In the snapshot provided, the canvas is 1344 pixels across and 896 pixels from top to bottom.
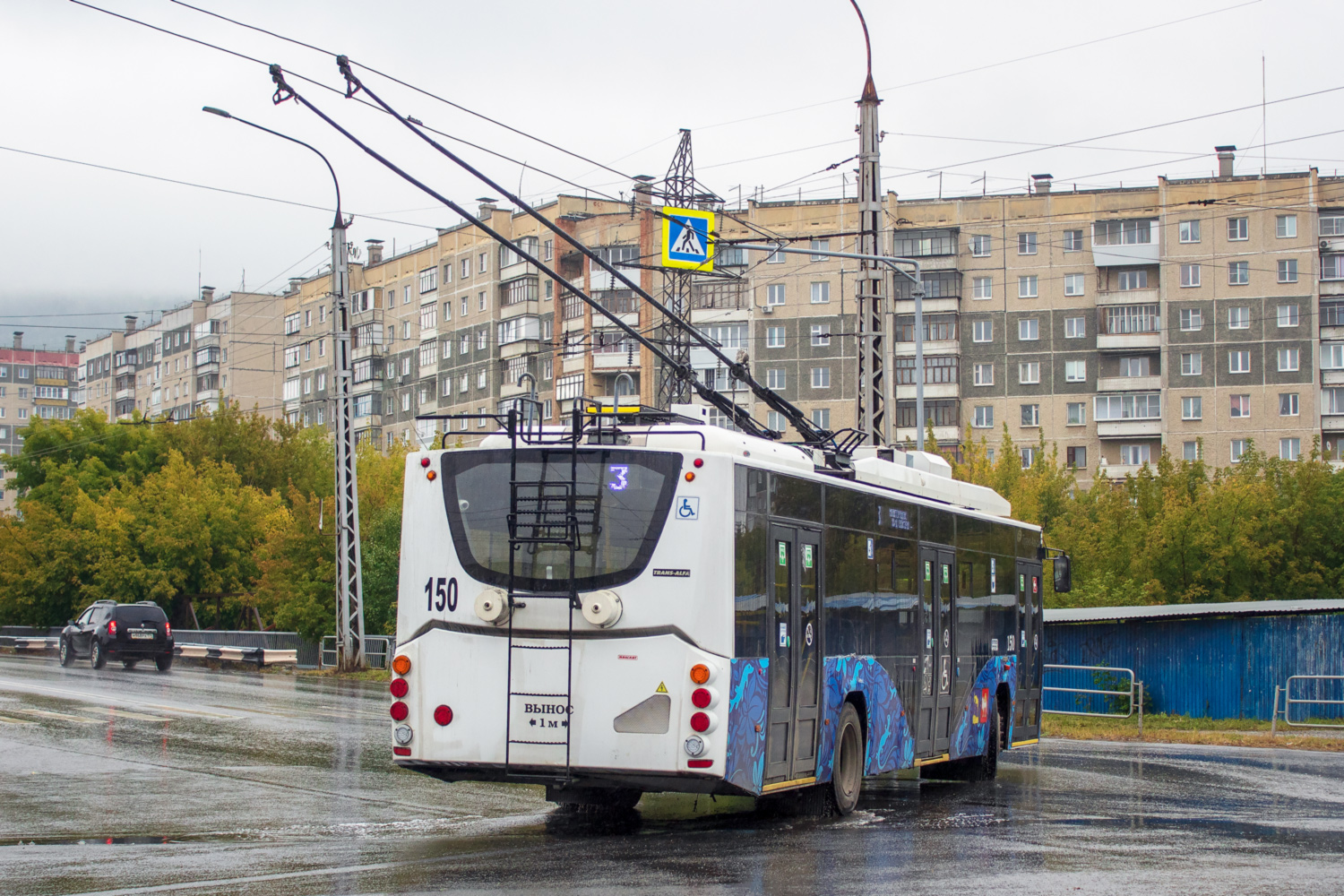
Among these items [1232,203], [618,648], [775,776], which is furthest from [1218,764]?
[1232,203]

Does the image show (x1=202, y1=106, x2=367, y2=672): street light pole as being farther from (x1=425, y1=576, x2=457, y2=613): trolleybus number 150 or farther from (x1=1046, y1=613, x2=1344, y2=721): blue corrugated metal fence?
(x1=425, y1=576, x2=457, y2=613): trolleybus number 150

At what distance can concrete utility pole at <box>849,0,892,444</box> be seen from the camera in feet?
80.2

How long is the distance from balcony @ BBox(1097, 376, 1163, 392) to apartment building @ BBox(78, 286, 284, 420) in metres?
66.4

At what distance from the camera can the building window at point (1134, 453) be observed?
271ft

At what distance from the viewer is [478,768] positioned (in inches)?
455

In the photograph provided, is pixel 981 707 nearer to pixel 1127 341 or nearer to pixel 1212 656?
pixel 1212 656

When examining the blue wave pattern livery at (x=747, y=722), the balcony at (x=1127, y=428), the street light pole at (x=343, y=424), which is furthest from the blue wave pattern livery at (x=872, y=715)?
the balcony at (x=1127, y=428)

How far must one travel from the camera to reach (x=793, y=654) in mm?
12453

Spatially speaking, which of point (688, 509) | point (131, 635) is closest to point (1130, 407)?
point (131, 635)

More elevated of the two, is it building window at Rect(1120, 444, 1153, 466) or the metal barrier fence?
building window at Rect(1120, 444, 1153, 466)

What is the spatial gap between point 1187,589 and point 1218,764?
1464 inches

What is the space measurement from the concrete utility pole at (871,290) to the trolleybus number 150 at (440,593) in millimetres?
12654

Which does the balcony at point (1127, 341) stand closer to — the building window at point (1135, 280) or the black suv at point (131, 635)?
the building window at point (1135, 280)

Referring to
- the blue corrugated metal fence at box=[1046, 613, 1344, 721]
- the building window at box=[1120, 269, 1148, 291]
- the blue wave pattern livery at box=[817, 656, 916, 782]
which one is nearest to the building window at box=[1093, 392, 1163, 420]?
the building window at box=[1120, 269, 1148, 291]
